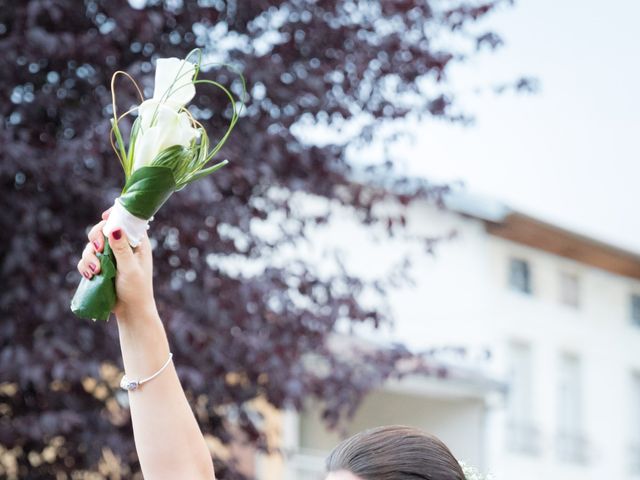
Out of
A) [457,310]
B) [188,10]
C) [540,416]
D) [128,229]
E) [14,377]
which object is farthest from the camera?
[540,416]

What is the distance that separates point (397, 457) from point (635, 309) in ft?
87.4

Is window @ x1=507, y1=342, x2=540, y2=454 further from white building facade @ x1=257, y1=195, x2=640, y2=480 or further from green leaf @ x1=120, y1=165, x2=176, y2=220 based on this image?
green leaf @ x1=120, y1=165, x2=176, y2=220

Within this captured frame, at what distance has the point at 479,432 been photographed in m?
21.3

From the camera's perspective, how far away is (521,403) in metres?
24.5

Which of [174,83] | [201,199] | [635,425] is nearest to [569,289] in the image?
[635,425]

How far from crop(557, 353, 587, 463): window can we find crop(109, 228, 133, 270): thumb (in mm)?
23694

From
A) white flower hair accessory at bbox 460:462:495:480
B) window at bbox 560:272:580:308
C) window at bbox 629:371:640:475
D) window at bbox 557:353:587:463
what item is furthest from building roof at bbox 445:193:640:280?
white flower hair accessory at bbox 460:462:495:480

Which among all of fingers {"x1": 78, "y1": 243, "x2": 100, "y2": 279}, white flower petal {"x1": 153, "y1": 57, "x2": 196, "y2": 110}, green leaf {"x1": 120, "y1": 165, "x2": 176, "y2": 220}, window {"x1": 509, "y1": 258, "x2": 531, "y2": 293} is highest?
window {"x1": 509, "y1": 258, "x2": 531, "y2": 293}

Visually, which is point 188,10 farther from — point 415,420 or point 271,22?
point 415,420

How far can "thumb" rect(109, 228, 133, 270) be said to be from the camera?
2006mm

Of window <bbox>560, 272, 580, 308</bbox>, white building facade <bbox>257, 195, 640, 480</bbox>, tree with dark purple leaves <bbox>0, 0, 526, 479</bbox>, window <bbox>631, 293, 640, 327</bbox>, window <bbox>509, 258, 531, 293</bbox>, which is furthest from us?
window <bbox>631, 293, 640, 327</bbox>

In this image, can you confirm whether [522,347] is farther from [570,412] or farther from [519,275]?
[570,412]

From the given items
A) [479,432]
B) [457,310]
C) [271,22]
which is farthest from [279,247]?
[457,310]

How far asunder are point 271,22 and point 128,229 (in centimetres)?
493
